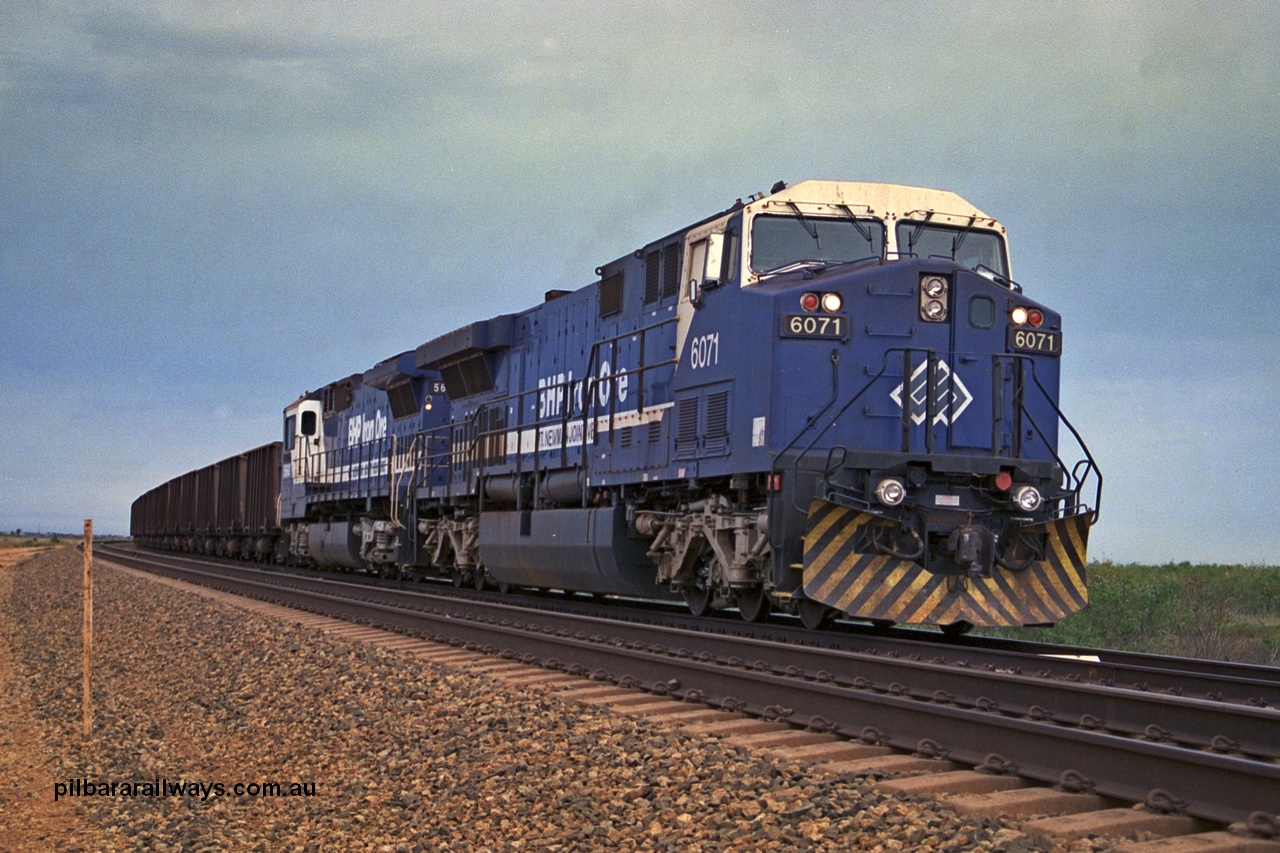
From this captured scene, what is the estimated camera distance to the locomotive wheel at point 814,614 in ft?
37.4

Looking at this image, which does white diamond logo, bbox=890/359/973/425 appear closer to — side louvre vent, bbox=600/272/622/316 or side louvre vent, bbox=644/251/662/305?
side louvre vent, bbox=644/251/662/305

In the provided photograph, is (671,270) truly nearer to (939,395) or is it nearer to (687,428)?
(687,428)

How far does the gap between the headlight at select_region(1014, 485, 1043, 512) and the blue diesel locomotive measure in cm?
2

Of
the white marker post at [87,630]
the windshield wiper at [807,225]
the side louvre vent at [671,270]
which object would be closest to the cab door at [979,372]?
the windshield wiper at [807,225]

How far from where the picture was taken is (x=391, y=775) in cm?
673

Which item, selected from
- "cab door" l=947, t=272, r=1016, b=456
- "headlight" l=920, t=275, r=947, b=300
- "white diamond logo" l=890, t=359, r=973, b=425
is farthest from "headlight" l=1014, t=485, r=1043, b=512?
"headlight" l=920, t=275, r=947, b=300

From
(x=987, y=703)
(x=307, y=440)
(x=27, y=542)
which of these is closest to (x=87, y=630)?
(x=987, y=703)

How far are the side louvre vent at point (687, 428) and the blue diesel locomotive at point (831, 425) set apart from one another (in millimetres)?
27

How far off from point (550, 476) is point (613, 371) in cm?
233

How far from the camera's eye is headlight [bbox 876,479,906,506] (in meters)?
10.1

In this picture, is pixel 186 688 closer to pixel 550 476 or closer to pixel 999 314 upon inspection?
pixel 550 476

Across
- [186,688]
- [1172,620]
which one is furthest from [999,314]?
[1172,620]

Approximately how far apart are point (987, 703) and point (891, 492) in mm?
3075

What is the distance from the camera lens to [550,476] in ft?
52.9
